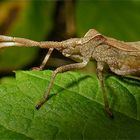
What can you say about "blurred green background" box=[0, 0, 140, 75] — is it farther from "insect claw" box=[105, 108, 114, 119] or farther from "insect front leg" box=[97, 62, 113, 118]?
"insect claw" box=[105, 108, 114, 119]

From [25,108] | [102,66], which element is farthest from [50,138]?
[102,66]

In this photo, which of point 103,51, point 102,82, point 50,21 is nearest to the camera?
point 102,82

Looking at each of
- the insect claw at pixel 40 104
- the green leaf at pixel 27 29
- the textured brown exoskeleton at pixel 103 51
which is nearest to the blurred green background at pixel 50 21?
the green leaf at pixel 27 29

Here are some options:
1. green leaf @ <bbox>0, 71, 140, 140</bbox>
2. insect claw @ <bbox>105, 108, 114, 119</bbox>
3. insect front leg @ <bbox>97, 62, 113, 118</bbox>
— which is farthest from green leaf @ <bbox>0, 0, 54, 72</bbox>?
insect claw @ <bbox>105, 108, 114, 119</bbox>

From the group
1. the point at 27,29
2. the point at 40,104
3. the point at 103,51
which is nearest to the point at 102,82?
the point at 103,51

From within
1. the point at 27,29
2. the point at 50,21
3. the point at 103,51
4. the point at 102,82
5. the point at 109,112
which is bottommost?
the point at 109,112

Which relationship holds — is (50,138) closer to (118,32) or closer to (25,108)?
(25,108)

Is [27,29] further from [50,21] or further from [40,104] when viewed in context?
[40,104]
